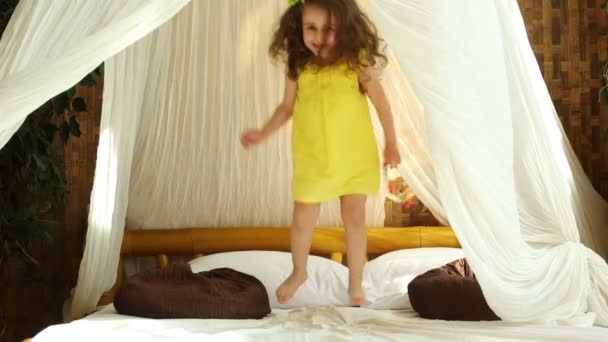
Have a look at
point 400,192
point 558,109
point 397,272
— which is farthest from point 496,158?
point 558,109

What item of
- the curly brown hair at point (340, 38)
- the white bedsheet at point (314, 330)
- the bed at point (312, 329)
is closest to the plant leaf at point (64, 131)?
the bed at point (312, 329)

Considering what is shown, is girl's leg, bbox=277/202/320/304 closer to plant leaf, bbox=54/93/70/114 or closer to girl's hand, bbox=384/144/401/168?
girl's hand, bbox=384/144/401/168

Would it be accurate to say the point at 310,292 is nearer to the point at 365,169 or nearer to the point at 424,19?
the point at 365,169

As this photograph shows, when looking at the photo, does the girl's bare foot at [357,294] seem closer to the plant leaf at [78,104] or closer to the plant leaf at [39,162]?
the plant leaf at [39,162]

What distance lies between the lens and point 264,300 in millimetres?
3264

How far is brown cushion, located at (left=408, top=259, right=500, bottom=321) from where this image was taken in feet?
9.76

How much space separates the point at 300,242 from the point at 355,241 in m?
0.18

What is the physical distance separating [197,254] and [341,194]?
1313mm

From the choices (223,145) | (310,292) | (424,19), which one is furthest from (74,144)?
(424,19)

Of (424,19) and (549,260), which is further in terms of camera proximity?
(549,260)

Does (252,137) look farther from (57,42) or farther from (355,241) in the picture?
(57,42)

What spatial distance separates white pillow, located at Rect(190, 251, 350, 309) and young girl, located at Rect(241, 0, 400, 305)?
579mm

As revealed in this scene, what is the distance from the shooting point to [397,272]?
3.65 meters

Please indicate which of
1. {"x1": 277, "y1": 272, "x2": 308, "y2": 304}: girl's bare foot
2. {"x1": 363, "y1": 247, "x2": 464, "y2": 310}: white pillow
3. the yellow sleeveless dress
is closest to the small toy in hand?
{"x1": 363, "y1": 247, "x2": 464, "y2": 310}: white pillow
